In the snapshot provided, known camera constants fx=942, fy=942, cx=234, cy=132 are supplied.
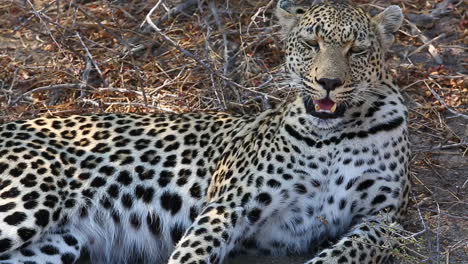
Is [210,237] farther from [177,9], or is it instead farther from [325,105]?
[177,9]

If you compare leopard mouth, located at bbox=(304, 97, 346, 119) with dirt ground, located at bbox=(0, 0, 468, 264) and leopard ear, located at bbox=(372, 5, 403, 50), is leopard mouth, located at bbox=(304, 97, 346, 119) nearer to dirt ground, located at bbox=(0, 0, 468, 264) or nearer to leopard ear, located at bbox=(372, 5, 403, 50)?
leopard ear, located at bbox=(372, 5, 403, 50)

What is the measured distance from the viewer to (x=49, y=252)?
6.77 m

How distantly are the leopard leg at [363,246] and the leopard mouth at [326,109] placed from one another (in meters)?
0.77

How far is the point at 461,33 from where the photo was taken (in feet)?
33.9

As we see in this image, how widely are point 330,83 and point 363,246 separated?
3.69ft

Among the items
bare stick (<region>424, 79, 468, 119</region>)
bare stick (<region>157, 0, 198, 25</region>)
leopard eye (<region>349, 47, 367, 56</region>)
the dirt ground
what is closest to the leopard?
leopard eye (<region>349, 47, 367, 56</region>)

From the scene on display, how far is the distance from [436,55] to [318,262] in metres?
4.35

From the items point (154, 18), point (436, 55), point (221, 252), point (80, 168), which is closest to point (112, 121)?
point (80, 168)

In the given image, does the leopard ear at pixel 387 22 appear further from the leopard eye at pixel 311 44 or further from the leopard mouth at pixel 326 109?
the leopard mouth at pixel 326 109

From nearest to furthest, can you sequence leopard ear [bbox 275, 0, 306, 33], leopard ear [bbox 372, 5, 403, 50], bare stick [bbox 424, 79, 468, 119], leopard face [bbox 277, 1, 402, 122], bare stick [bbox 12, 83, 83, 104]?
1. leopard face [bbox 277, 1, 402, 122]
2. leopard ear [bbox 372, 5, 403, 50]
3. leopard ear [bbox 275, 0, 306, 33]
4. bare stick [bbox 424, 79, 468, 119]
5. bare stick [bbox 12, 83, 83, 104]

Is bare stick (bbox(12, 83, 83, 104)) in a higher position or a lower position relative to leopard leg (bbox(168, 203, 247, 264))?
higher

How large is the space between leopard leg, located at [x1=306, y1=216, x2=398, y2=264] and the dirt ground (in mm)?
1444

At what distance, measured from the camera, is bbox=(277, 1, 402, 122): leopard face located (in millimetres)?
6418

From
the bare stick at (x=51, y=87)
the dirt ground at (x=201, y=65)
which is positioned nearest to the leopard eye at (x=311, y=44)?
the dirt ground at (x=201, y=65)
